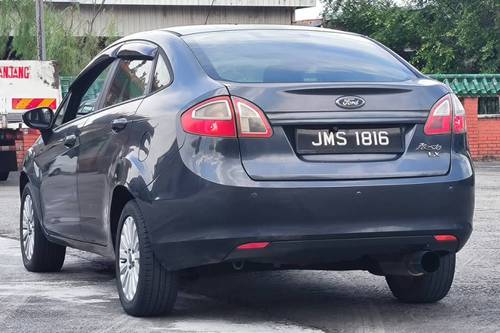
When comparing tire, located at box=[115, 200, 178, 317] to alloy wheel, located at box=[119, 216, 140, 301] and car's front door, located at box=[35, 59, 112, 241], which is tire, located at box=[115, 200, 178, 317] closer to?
alloy wheel, located at box=[119, 216, 140, 301]

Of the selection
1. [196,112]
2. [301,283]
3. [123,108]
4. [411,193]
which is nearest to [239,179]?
[196,112]

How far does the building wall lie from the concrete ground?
30.8 m

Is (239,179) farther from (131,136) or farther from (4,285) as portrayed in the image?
(4,285)

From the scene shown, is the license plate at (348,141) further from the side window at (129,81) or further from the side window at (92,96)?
the side window at (92,96)

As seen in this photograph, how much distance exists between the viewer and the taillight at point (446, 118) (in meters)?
6.70

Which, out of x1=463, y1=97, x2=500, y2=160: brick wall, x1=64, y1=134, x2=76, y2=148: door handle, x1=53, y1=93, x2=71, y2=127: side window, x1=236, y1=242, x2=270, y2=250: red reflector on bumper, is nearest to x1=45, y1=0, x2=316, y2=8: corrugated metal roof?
x1=463, y1=97, x2=500, y2=160: brick wall

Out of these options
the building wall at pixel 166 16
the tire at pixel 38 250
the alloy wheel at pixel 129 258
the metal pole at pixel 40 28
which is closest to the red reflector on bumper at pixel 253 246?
the alloy wheel at pixel 129 258

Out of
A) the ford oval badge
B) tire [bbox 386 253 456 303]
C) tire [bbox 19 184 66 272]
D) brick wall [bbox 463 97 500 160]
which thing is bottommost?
brick wall [bbox 463 97 500 160]

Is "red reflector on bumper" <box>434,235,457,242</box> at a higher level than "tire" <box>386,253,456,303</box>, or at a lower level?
higher

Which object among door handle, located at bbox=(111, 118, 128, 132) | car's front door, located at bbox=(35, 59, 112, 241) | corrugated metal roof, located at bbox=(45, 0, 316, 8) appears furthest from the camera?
corrugated metal roof, located at bbox=(45, 0, 316, 8)

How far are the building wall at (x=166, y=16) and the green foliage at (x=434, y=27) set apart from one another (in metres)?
2.93

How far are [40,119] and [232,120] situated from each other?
9.34 feet

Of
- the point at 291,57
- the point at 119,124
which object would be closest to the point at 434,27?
the point at 119,124

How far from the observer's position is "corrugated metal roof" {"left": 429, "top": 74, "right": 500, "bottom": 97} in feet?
97.0
